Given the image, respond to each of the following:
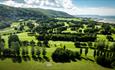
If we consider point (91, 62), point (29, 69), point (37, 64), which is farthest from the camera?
point (91, 62)

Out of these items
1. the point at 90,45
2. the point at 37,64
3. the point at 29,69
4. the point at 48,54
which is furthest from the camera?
the point at 90,45

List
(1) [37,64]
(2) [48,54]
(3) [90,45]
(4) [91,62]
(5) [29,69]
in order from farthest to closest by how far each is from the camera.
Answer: (3) [90,45] < (2) [48,54] < (4) [91,62] < (1) [37,64] < (5) [29,69]

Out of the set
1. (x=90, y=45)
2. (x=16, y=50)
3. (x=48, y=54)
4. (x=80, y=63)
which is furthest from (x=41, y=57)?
(x=90, y=45)

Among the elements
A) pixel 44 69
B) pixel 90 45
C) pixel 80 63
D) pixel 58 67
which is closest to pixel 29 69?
pixel 44 69

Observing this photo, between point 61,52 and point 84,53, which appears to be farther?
point 84,53

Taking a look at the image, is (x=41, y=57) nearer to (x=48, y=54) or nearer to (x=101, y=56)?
(x=48, y=54)

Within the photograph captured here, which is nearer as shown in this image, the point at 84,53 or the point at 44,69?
the point at 44,69

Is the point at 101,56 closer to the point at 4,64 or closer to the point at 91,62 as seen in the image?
the point at 91,62

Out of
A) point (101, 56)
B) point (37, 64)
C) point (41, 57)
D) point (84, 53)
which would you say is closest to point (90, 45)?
point (84, 53)
